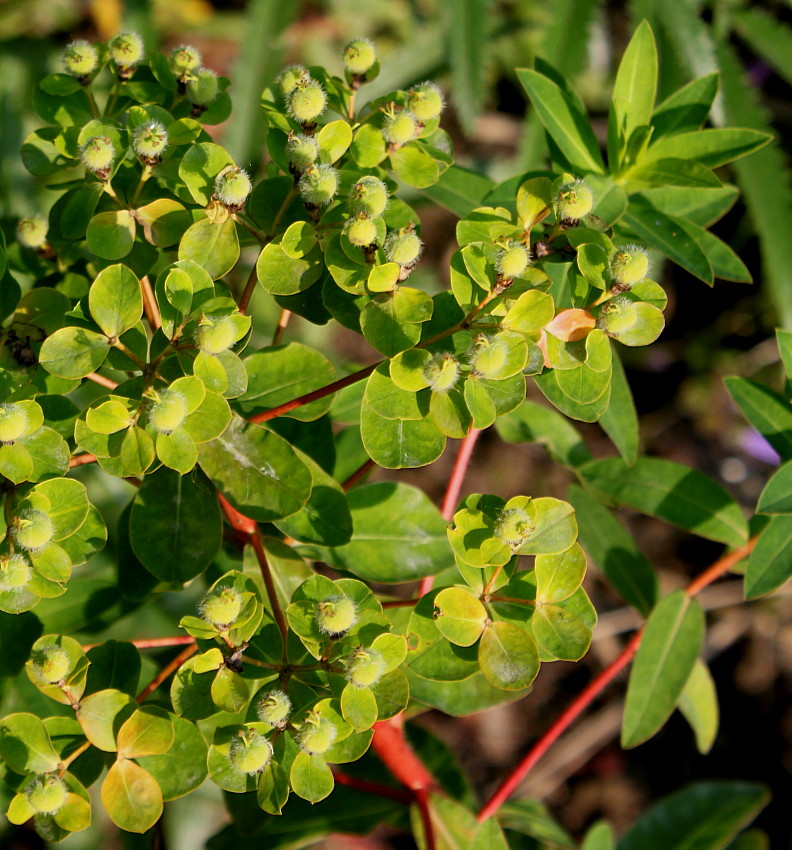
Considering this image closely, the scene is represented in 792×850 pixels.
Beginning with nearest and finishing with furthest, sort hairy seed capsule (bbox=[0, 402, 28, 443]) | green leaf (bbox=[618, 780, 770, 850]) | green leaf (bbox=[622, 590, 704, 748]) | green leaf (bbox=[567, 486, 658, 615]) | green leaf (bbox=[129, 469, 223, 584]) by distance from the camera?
hairy seed capsule (bbox=[0, 402, 28, 443])
green leaf (bbox=[129, 469, 223, 584])
green leaf (bbox=[622, 590, 704, 748])
green leaf (bbox=[567, 486, 658, 615])
green leaf (bbox=[618, 780, 770, 850])

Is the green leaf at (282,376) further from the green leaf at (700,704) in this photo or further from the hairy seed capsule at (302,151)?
the green leaf at (700,704)

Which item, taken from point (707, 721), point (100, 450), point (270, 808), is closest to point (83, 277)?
point (100, 450)

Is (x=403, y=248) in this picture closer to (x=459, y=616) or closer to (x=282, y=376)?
(x=282, y=376)

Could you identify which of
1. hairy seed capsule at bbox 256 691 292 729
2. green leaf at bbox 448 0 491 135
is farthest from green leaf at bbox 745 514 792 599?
green leaf at bbox 448 0 491 135

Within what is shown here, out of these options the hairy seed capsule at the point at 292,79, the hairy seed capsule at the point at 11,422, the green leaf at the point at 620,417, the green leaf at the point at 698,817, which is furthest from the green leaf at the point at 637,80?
the green leaf at the point at 698,817

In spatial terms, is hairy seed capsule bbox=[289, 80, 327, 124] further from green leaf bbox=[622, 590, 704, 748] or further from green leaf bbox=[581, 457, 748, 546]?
green leaf bbox=[622, 590, 704, 748]

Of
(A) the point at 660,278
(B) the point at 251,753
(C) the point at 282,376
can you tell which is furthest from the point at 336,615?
(A) the point at 660,278
